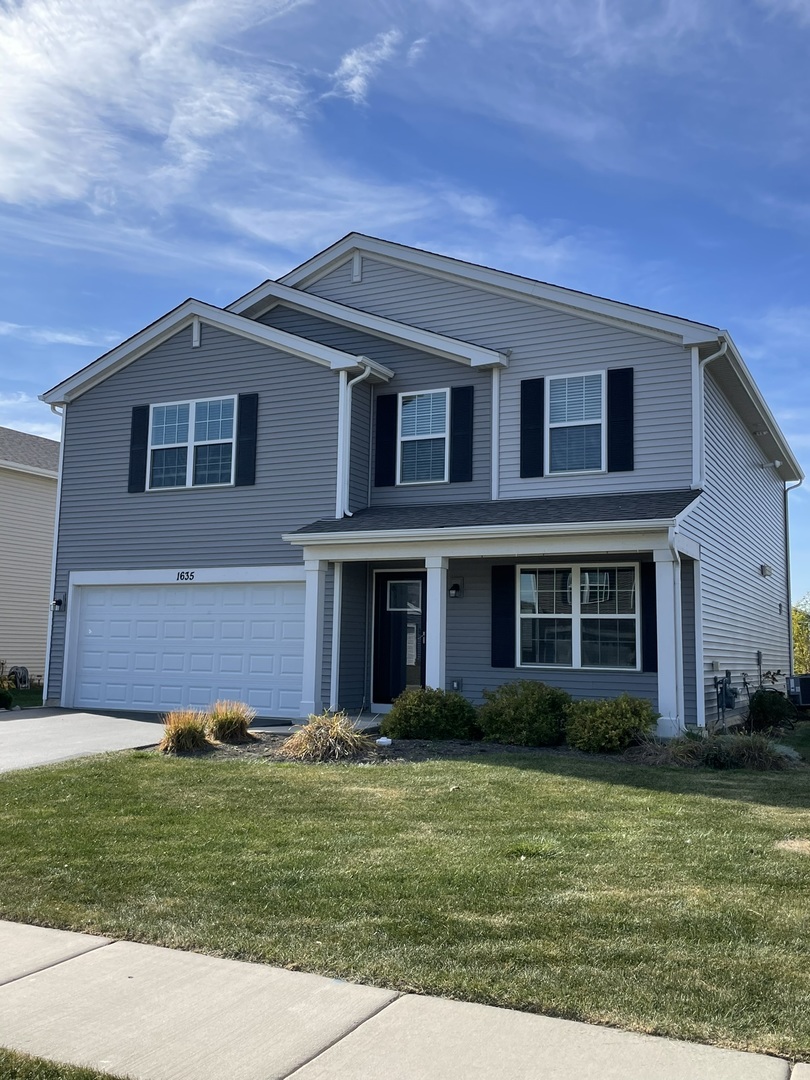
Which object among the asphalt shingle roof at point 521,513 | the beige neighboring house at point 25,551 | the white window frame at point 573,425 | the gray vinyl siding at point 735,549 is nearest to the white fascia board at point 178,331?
the asphalt shingle roof at point 521,513

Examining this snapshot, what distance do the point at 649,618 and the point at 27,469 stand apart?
17.7 metres

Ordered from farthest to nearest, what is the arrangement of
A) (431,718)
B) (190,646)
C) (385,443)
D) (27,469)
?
1. (27,469)
2. (190,646)
3. (385,443)
4. (431,718)

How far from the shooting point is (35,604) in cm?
2580

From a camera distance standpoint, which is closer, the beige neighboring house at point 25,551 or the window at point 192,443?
the window at point 192,443

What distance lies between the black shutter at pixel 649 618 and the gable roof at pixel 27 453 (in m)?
17.5

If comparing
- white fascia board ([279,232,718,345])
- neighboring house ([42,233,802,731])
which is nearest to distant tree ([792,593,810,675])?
neighboring house ([42,233,802,731])

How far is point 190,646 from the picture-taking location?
16578mm

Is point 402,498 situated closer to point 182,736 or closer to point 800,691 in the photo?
point 182,736

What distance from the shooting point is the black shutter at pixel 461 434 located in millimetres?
15594

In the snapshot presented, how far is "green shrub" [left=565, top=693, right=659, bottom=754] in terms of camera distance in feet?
38.4

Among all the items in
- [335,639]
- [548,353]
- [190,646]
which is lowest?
[190,646]

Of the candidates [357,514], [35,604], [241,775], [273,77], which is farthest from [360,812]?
[35,604]

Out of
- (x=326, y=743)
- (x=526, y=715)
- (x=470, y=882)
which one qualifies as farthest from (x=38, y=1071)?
(x=526, y=715)

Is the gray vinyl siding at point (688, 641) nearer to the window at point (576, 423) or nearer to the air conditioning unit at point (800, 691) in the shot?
the window at point (576, 423)
